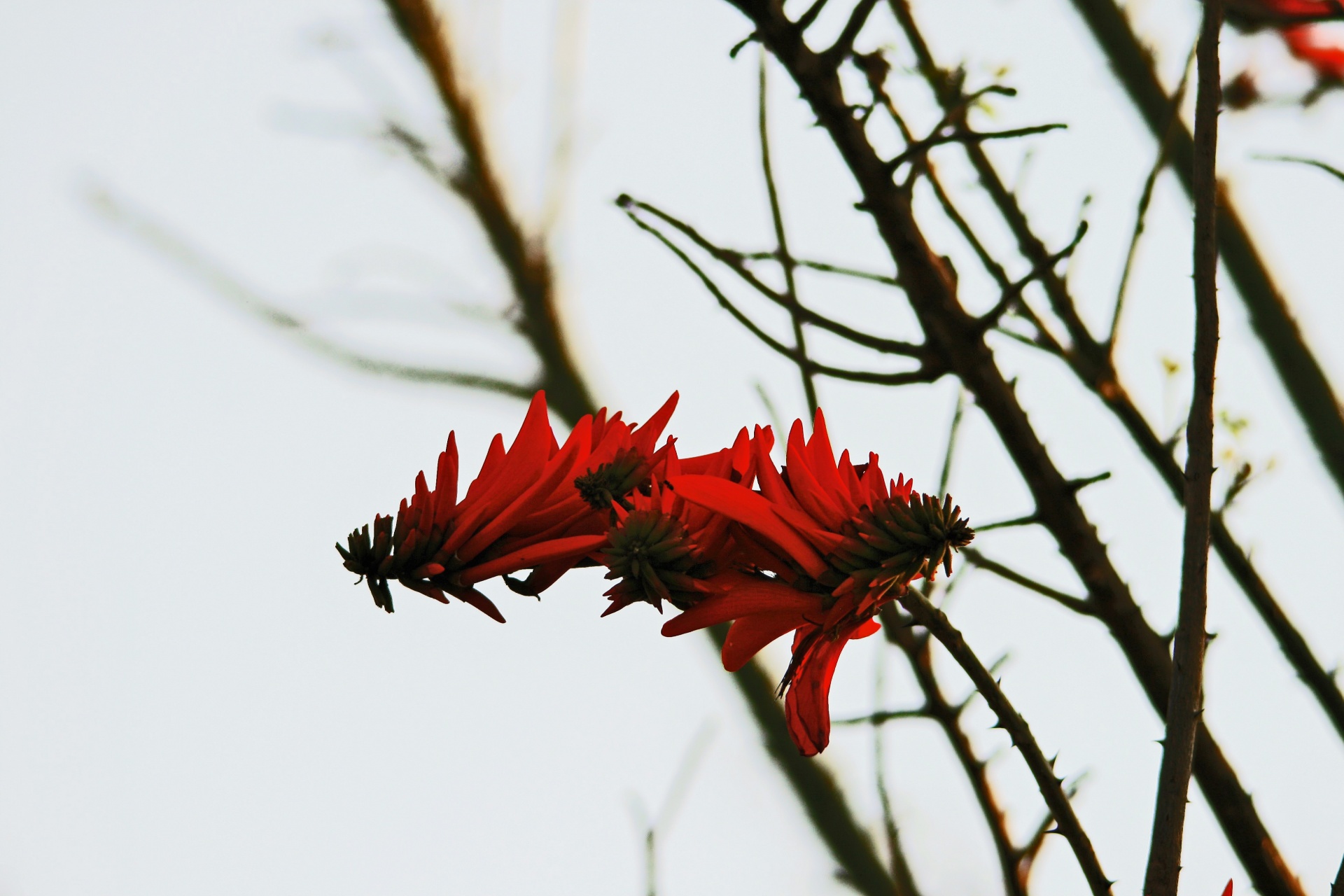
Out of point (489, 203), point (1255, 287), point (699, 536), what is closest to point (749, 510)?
point (699, 536)

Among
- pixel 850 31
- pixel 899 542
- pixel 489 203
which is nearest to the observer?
pixel 899 542

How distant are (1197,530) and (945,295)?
114 mm

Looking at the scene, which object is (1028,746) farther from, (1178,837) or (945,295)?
(945,295)

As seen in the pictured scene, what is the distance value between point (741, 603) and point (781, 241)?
212mm

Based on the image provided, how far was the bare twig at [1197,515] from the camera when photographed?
0.20 m

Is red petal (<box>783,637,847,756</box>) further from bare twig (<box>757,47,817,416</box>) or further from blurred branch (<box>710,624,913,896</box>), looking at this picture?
blurred branch (<box>710,624,913,896</box>)

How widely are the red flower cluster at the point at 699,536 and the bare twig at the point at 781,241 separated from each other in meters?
0.14

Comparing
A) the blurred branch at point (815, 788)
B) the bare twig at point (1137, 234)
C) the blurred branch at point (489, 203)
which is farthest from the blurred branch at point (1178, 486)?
the blurred branch at point (489, 203)

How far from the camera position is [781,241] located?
36cm

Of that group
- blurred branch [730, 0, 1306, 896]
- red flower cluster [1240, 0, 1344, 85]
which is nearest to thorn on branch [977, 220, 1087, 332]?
blurred branch [730, 0, 1306, 896]

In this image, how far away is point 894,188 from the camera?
29 cm

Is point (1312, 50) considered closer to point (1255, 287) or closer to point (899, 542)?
point (1255, 287)

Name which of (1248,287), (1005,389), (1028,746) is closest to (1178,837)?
(1028,746)

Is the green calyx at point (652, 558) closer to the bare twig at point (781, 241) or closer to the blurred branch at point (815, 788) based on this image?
the bare twig at point (781, 241)
